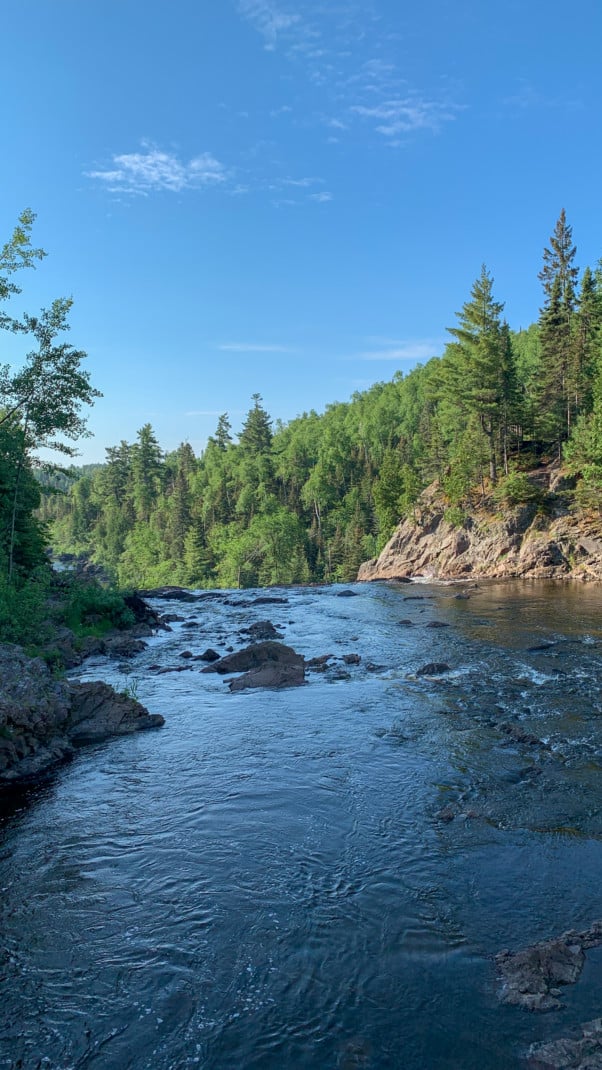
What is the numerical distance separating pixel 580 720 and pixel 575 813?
17.6 ft

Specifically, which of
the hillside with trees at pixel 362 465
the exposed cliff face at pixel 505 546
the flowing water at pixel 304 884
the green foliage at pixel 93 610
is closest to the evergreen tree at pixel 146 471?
the hillside with trees at pixel 362 465

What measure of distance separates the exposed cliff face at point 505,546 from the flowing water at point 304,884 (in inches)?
1454

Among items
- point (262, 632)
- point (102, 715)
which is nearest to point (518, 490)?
point (262, 632)

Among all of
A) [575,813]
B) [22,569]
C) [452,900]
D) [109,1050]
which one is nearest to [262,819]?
[452,900]

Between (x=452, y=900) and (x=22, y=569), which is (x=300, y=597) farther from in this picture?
(x=452, y=900)

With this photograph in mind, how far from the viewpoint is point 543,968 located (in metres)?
6.61

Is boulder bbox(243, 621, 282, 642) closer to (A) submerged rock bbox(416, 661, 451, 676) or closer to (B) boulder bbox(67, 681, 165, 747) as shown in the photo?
(A) submerged rock bbox(416, 661, 451, 676)

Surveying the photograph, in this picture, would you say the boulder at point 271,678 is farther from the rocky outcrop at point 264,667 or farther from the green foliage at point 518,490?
the green foliage at point 518,490

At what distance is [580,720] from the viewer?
15047 mm

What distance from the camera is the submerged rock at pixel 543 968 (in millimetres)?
6242

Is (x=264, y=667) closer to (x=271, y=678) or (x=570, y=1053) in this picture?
(x=271, y=678)

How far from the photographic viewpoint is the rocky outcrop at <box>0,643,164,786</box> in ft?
43.7

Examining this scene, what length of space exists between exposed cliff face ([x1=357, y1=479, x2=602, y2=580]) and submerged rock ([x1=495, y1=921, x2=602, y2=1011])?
45.3m

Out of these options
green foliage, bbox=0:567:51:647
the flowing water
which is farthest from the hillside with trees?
the flowing water
